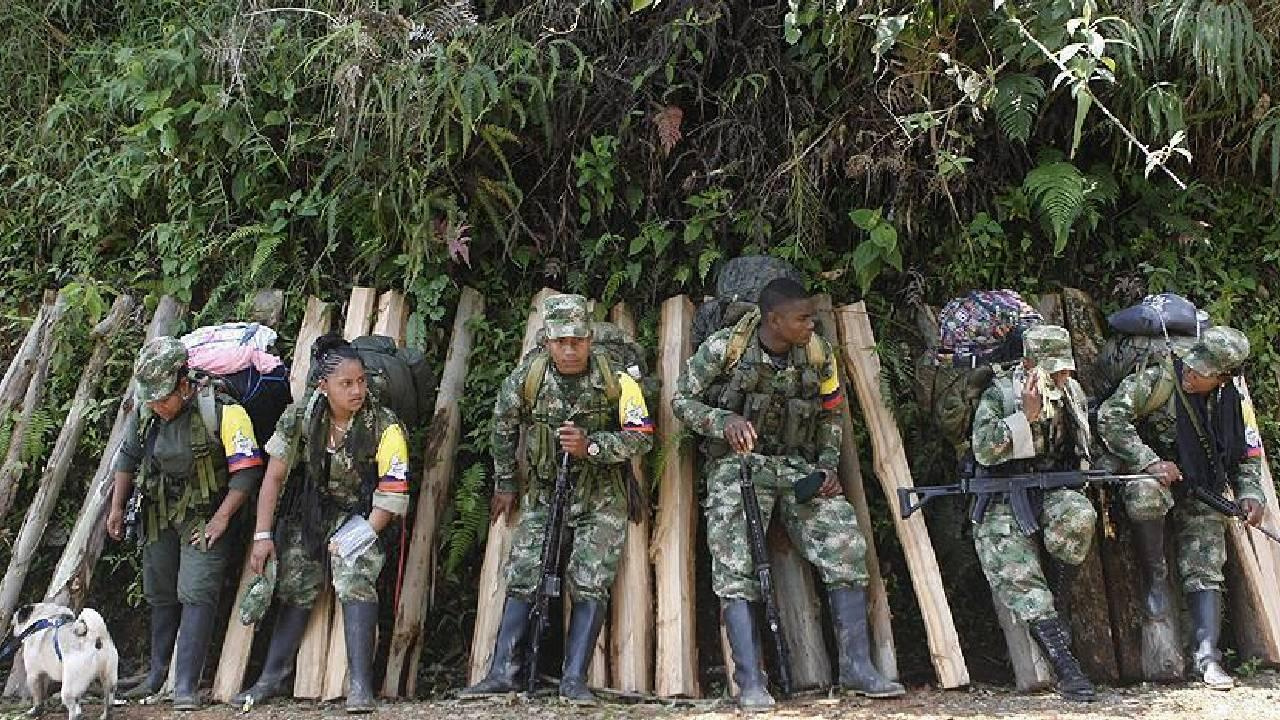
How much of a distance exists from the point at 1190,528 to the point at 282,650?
5.33 m

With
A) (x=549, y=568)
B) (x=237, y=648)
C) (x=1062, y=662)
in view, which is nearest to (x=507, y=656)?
(x=549, y=568)

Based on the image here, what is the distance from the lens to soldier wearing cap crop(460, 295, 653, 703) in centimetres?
660

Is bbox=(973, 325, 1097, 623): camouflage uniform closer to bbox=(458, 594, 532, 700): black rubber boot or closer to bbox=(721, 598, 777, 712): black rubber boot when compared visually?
bbox=(721, 598, 777, 712): black rubber boot

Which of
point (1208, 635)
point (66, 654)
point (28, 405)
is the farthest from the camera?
point (28, 405)

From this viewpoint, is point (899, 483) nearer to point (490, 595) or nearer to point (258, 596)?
point (490, 595)

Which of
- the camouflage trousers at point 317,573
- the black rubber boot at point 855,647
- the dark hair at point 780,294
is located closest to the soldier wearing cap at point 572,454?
the camouflage trousers at point 317,573

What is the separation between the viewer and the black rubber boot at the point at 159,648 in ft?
22.2

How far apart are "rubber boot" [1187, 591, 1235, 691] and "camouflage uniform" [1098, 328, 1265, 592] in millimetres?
64

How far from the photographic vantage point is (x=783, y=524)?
6.95 m

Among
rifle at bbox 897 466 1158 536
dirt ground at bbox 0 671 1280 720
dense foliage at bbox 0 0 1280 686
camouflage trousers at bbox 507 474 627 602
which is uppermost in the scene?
dense foliage at bbox 0 0 1280 686

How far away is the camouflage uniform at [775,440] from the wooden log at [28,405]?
172 inches

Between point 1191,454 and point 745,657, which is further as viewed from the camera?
point 1191,454

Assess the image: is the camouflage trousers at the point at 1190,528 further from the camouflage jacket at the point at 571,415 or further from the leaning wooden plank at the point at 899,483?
the camouflage jacket at the point at 571,415

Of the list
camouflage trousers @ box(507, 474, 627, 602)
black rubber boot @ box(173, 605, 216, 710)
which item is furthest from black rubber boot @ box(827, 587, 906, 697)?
black rubber boot @ box(173, 605, 216, 710)
